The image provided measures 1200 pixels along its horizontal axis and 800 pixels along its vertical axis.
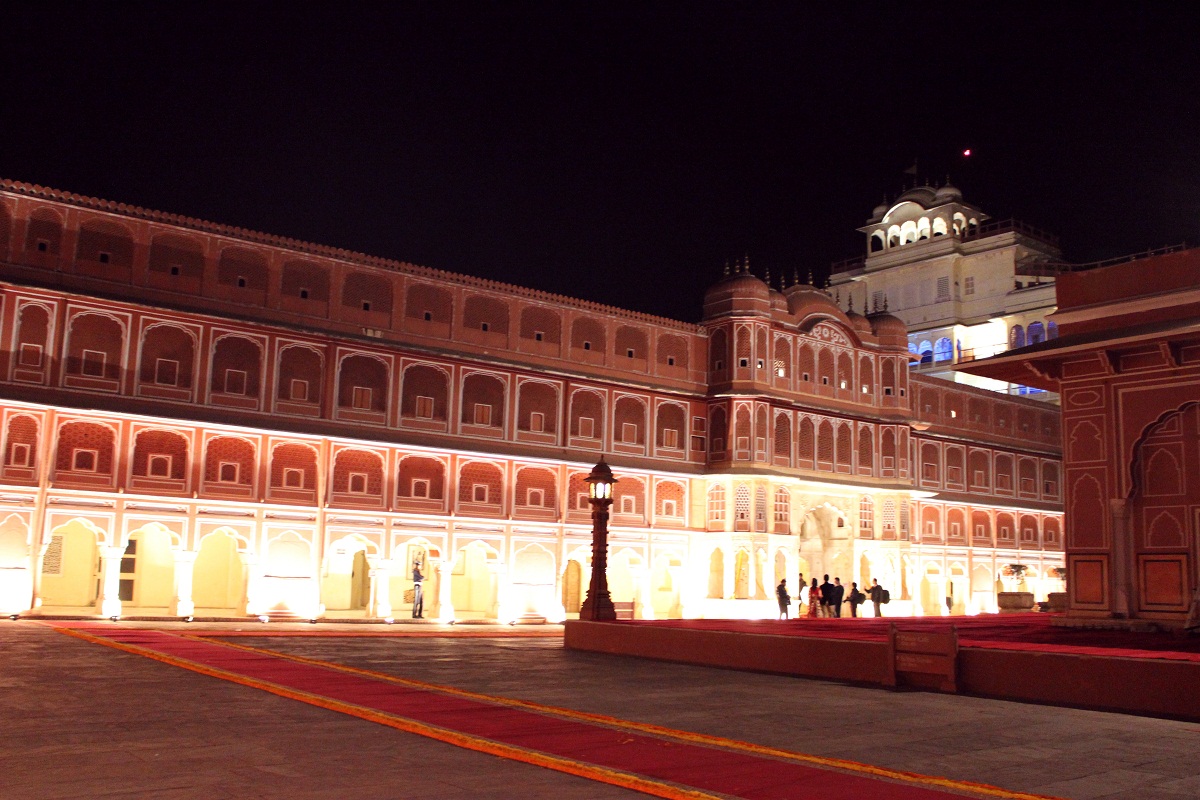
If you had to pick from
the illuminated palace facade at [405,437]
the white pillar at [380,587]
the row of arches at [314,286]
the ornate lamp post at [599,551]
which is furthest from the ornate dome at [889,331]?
the ornate lamp post at [599,551]

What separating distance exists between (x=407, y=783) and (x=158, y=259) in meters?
26.4

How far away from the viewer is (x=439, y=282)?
34.5 m

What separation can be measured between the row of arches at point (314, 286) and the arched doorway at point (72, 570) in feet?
25.6

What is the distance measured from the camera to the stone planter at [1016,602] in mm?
39969

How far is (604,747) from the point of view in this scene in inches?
331

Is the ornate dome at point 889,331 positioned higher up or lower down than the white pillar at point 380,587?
higher up

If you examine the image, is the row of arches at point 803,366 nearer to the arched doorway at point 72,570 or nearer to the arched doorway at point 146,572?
the arched doorway at point 146,572

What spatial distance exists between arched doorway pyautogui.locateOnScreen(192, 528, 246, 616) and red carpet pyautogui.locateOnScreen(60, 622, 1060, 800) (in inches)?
834

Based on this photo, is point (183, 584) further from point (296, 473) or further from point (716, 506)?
point (716, 506)

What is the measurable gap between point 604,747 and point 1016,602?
1419 inches

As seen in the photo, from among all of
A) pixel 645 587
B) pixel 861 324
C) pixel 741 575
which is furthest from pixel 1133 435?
pixel 861 324

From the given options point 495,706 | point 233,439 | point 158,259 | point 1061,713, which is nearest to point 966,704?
point 1061,713

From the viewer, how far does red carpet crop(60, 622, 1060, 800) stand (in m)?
7.01

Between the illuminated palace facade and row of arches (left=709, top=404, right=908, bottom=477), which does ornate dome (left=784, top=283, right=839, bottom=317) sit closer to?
the illuminated palace facade
